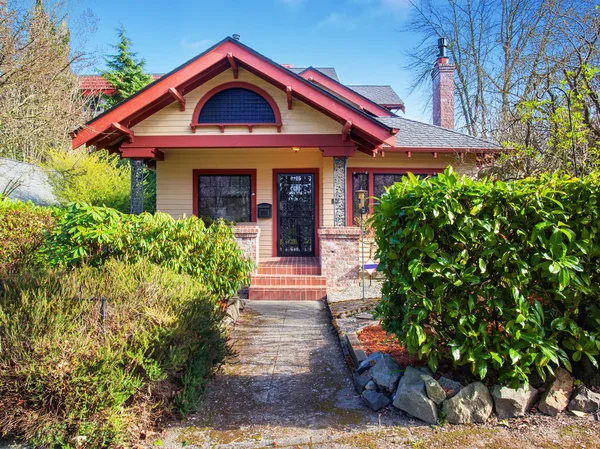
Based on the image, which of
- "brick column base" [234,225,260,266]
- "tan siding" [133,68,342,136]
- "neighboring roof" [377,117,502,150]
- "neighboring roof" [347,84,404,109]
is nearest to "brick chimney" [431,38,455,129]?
"neighboring roof" [347,84,404,109]

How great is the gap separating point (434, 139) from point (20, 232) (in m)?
9.68

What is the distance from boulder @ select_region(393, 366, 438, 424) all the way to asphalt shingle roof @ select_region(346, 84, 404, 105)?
13.6 m

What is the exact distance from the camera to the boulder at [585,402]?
3014 millimetres

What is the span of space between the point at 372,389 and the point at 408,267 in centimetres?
119

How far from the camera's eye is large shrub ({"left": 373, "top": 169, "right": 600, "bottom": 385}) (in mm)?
2914

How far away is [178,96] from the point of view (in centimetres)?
842

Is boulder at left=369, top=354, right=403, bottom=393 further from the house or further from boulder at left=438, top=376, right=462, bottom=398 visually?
the house

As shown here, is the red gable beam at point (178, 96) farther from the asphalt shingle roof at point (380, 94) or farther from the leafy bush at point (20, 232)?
the asphalt shingle roof at point (380, 94)

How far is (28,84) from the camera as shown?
8719mm

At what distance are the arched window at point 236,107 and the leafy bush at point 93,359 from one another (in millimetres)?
6064

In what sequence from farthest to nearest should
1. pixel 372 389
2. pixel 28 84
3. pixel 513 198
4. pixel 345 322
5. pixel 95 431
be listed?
pixel 28 84
pixel 345 322
pixel 372 389
pixel 513 198
pixel 95 431

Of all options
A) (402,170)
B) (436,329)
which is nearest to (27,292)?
(436,329)

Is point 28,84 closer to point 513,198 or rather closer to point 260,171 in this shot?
point 260,171

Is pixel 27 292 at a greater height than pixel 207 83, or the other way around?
pixel 207 83
